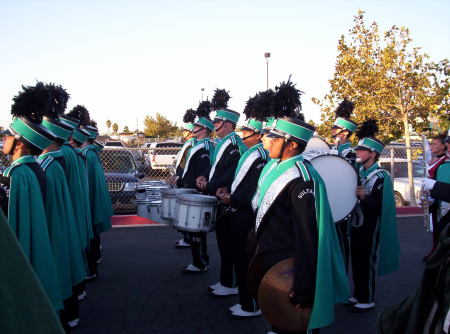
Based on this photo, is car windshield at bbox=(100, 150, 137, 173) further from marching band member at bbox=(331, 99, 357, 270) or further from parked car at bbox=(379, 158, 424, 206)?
parked car at bbox=(379, 158, 424, 206)

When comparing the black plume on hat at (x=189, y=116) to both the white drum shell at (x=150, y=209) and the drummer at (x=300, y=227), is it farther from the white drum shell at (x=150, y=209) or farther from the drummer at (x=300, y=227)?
the drummer at (x=300, y=227)

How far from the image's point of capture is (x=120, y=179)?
11.5 meters

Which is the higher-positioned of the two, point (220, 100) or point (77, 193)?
point (220, 100)

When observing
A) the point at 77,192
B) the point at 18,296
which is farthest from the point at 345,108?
the point at 18,296

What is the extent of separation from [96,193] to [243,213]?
244 centimetres

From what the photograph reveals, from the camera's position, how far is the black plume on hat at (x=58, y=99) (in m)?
5.17

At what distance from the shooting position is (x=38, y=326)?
3.17ft

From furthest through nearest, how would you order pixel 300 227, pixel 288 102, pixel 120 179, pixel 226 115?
pixel 120 179 < pixel 226 115 < pixel 288 102 < pixel 300 227

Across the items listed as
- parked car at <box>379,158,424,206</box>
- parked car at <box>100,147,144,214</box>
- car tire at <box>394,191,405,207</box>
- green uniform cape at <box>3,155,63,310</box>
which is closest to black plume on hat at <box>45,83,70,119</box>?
green uniform cape at <box>3,155,63,310</box>

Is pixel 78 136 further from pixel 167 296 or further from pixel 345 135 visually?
pixel 345 135

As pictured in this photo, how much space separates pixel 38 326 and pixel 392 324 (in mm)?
1351

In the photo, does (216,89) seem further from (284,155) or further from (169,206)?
(284,155)

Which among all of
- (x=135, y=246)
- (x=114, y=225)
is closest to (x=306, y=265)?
(x=135, y=246)

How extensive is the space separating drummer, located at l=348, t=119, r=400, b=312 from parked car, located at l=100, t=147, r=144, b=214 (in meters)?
6.67
